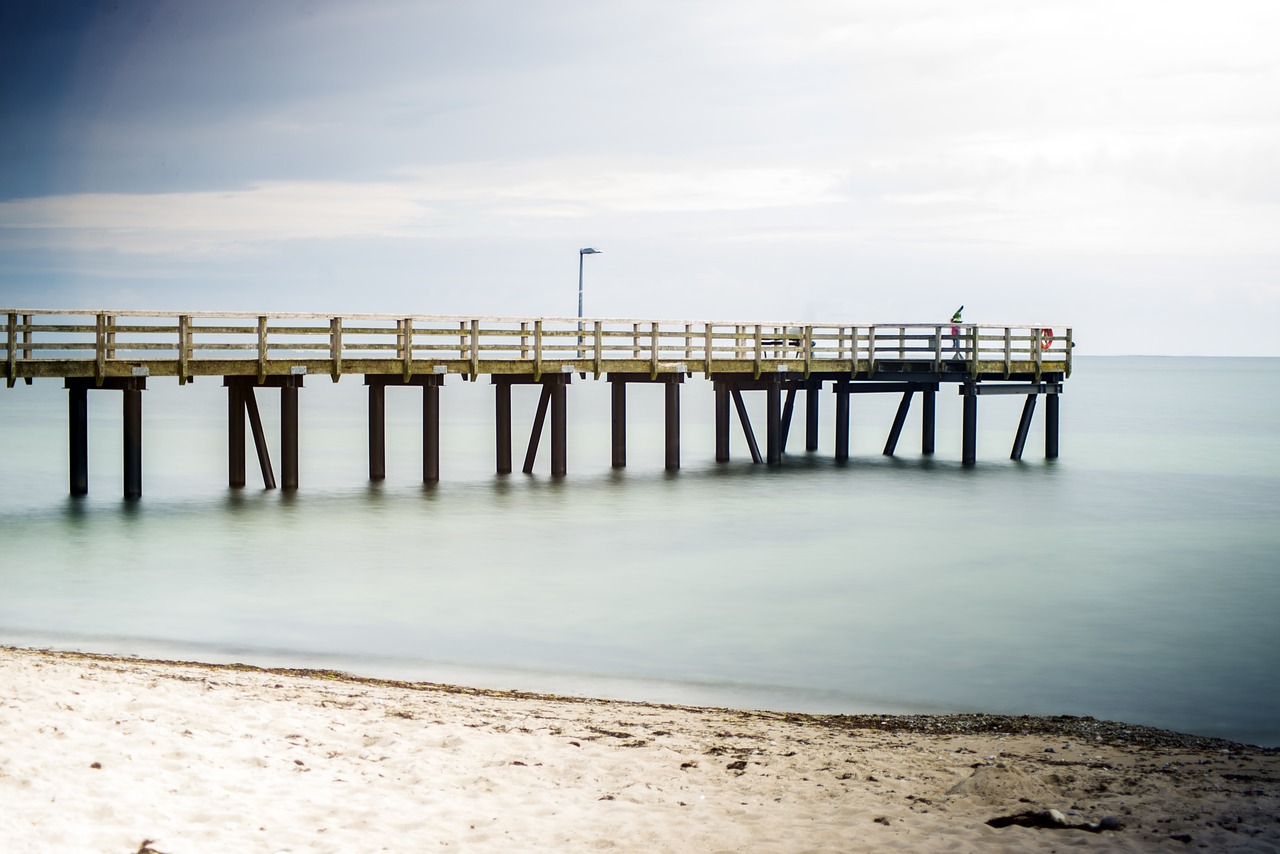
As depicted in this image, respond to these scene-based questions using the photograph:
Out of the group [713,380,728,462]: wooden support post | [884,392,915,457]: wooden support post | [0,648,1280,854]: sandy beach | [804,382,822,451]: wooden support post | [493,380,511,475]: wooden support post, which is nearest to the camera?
[0,648,1280,854]: sandy beach

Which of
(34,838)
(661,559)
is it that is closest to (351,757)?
(34,838)

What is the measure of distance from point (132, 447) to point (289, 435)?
9.61 ft

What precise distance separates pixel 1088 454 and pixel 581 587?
29143 millimetres

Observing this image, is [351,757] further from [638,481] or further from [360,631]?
[638,481]

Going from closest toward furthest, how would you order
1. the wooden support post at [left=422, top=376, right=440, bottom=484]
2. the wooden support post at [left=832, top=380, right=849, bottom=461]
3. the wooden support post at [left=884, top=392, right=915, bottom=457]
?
the wooden support post at [left=422, top=376, right=440, bottom=484] < the wooden support post at [left=832, top=380, right=849, bottom=461] < the wooden support post at [left=884, top=392, right=915, bottom=457]

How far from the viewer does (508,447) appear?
3083 cm

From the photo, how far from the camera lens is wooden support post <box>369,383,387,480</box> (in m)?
27.7

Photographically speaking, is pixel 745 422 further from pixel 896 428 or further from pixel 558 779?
pixel 558 779

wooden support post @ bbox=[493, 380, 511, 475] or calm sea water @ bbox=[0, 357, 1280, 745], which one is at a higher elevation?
wooden support post @ bbox=[493, 380, 511, 475]

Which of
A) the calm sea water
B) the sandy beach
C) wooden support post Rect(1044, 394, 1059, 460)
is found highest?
wooden support post Rect(1044, 394, 1059, 460)

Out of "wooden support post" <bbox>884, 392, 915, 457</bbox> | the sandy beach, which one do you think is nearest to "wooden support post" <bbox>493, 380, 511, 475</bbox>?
"wooden support post" <bbox>884, 392, 915, 457</bbox>

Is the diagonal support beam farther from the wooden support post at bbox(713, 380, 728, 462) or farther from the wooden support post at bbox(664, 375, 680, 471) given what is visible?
the wooden support post at bbox(713, 380, 728, 462)

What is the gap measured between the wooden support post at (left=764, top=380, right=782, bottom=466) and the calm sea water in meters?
1.10

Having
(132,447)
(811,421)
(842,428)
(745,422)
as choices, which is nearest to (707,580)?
(132,447)
